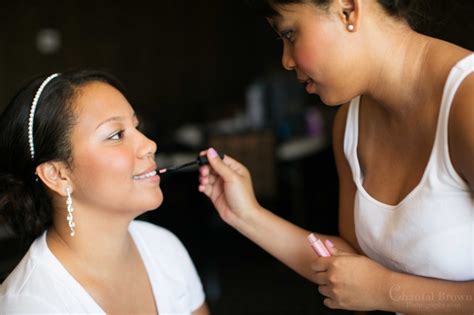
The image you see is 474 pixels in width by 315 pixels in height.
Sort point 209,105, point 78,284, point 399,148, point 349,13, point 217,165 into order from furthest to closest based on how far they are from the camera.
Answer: point 209,105
point 217,165
point 78,284
point 399,148
point 349,13

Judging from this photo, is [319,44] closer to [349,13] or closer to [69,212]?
[349,13]

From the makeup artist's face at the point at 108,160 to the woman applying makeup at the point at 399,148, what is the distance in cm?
45

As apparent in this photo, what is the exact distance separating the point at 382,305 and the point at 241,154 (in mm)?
2714

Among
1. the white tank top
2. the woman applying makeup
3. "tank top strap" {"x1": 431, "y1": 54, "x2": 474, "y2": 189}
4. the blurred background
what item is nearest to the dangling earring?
the woman applying makeup

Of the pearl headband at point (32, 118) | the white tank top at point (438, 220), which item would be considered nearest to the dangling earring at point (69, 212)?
the pearl headband at point (32, 118)

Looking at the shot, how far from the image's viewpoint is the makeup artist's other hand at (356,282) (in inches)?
41.6

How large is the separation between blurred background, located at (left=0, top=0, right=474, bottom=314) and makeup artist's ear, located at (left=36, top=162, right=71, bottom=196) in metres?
1.68

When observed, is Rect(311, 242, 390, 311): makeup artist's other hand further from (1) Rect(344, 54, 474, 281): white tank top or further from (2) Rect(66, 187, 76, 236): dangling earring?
(2) Rect(66, 187, 76, 236): dangling earring

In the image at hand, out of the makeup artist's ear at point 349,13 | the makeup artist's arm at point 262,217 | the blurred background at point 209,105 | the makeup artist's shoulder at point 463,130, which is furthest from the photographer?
the blurred background at point 209,105

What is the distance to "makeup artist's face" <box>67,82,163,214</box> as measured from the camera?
1.33 m

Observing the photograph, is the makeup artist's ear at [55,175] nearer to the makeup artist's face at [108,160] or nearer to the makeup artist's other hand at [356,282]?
the makeup artist's face at [108,160]

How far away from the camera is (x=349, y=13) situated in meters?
1.02

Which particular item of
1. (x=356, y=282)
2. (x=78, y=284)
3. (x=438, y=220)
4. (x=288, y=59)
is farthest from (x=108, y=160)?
(x=438, y=220)

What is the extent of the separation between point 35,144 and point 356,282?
802 mm
